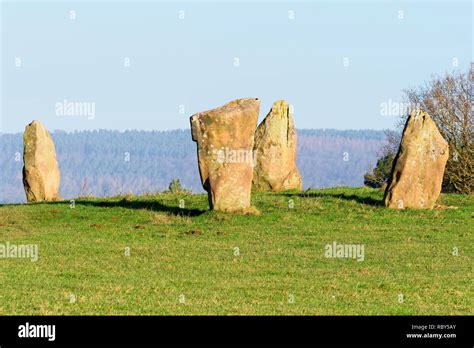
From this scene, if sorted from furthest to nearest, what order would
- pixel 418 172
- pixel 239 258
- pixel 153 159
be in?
pixel 153 159, pixel 418 172, pixel 239 258

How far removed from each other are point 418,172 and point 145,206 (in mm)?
8666

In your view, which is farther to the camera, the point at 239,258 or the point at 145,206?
the point at 145,206

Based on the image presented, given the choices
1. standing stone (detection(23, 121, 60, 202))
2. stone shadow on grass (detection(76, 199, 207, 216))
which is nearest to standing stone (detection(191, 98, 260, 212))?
stone shadow on grass (detection(76, 199, 207, 216))

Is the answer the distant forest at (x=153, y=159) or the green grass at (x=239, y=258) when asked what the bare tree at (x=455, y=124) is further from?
the distant forest at (x=153, y=159)

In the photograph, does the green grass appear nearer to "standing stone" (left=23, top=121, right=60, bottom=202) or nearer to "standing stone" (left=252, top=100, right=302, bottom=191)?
"standing stone" (left=252, top=100, right=302, bottom=191)

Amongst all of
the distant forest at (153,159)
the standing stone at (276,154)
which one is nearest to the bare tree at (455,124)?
the standing stone at (276,154)

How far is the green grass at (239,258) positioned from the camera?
1947 cm

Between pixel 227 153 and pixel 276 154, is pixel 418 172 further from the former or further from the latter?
pixel 276 154

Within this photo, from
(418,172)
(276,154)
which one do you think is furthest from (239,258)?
(276,154)

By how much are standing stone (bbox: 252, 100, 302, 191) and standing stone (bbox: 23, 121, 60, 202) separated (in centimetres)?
805

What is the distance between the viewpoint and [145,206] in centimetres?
3662

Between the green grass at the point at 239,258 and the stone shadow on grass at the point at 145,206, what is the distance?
0.04 metres
